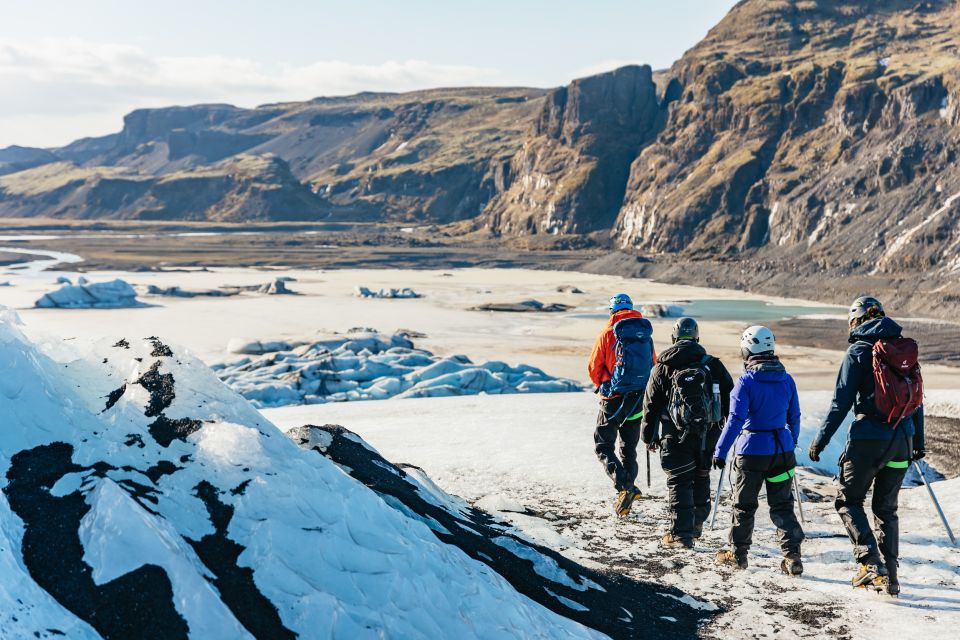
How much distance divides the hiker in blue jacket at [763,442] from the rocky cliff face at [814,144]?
6356 cm

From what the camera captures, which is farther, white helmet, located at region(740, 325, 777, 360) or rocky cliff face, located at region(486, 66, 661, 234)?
rocky cliff face, located at region(486, 66, 661, 234)

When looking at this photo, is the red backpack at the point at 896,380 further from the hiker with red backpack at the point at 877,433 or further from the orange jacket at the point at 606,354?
the orange jacket at the point at 606,354

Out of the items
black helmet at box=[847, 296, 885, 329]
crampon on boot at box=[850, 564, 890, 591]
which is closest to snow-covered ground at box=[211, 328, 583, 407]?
black helmet at box=[847, 296, 885, 329]

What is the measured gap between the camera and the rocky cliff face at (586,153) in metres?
118

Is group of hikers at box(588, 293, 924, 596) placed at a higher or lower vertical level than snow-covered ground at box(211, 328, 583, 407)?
higher

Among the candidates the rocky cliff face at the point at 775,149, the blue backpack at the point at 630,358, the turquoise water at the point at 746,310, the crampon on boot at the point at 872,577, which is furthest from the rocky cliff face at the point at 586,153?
the crampon on boot at the point at 872,577

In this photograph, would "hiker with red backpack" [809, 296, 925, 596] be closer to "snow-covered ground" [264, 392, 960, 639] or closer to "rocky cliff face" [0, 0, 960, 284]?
"snow-covered ground" [264, 392, 960, 639]

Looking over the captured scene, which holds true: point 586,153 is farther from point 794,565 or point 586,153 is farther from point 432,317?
point 794,565

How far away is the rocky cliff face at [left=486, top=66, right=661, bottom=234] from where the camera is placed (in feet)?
386

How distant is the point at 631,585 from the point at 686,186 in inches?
3847

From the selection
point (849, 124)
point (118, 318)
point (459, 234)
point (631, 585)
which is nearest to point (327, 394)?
point (631, 585)

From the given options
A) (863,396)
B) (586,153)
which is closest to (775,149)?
(586,153)

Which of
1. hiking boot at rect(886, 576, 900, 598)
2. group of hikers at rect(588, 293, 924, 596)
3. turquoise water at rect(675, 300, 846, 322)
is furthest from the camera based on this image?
turquoise water at rect(675, 300, 846, 322)

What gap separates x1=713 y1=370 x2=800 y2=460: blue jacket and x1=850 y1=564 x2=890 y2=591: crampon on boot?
3.64 feet
